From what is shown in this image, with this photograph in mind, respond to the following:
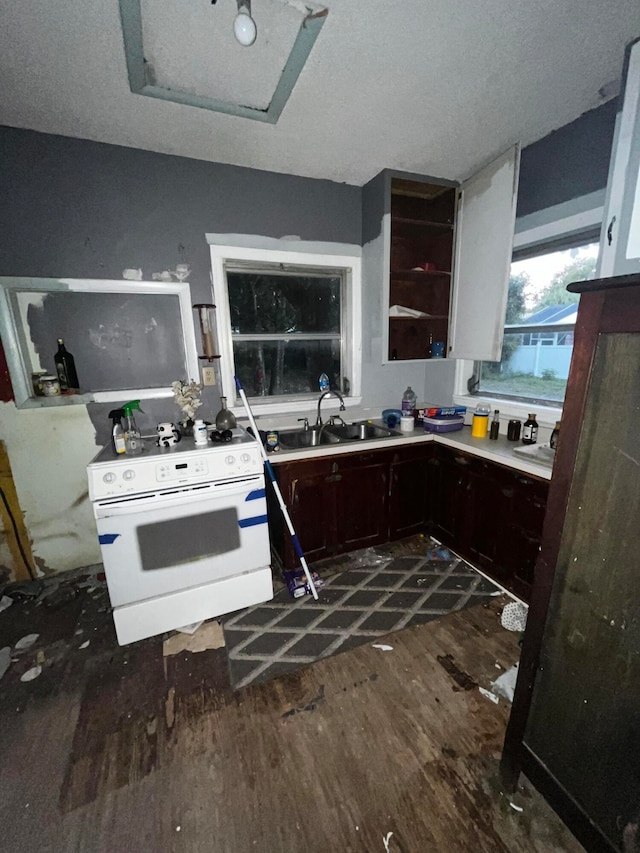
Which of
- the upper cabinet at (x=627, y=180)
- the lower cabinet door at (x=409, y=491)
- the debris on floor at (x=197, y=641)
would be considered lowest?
the debris on floor at (x=197, y=641)

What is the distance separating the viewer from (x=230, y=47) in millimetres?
1348

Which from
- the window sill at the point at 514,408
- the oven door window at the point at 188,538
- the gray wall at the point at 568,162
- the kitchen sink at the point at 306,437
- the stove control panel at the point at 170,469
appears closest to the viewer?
the stove control panel at the point at 170,469

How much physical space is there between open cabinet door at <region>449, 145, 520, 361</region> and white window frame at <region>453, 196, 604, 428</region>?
9.0 inches

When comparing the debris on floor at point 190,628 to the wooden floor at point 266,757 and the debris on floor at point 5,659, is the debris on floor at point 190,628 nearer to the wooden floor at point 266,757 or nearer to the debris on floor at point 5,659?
the wooden floor at point 266,757

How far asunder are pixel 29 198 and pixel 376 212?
2.17m

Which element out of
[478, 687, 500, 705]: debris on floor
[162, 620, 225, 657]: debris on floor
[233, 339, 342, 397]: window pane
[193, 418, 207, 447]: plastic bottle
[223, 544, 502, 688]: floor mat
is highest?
[233, 339, 342, 397]: window pane

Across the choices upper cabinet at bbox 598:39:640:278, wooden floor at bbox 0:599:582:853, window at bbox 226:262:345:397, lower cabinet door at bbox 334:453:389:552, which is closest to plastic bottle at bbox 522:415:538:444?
lower cabinet door at bbox 334:453:389:552

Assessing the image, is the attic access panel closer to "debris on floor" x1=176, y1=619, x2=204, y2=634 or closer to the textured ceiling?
A: the textured ceiling

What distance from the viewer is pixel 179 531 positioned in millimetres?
1770

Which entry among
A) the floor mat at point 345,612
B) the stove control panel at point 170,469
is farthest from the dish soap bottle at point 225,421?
the floor mat at point 345,612

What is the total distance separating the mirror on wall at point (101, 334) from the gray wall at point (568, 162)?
2375 mm

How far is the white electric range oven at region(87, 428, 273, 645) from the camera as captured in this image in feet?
5.42

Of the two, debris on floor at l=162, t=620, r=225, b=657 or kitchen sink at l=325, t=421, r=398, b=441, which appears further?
kitchen sink at l=325, t=421, r=398, b=441

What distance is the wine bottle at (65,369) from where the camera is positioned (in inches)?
83.7
